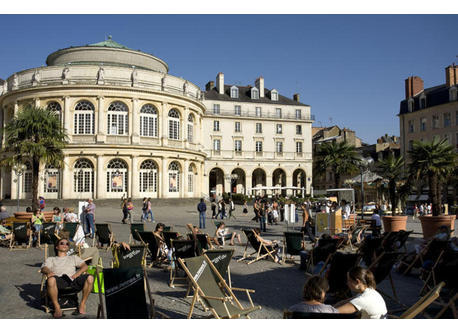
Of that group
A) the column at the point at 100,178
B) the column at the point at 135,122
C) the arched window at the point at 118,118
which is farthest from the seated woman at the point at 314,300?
the arched window at the point at 118,118

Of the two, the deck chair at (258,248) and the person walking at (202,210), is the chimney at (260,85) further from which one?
the deck chair at (258,248)

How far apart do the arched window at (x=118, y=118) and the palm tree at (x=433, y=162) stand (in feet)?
90.3

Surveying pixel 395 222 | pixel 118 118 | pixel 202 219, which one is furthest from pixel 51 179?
pixel 395 222

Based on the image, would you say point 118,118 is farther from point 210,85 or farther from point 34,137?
point 210,85

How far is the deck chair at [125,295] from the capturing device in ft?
16.1

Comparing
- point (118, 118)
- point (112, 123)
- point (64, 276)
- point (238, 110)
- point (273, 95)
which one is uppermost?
point (273, 95)

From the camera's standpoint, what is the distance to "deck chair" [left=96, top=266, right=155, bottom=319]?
16.1 ft

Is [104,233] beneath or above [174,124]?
beneath

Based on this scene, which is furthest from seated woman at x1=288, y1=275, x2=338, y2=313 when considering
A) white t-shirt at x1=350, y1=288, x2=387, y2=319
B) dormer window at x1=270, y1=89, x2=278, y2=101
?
dormer window at x1=270, y1=89, x2=278, y2=101

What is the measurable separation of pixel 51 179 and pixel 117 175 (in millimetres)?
5887

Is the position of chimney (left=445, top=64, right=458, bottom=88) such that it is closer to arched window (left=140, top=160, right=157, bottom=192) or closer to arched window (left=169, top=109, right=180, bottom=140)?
arched window (left=169, top=109, right=180, bottom=140)

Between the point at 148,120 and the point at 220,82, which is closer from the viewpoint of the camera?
the point at 148,120

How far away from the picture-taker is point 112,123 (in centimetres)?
3750
